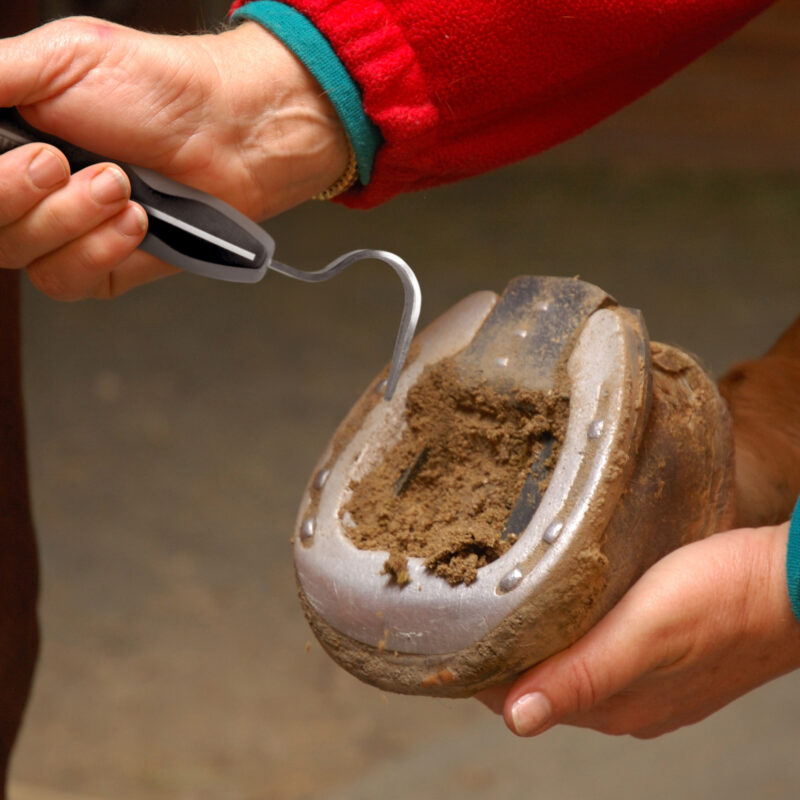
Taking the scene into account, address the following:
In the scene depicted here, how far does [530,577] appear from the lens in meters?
0.73

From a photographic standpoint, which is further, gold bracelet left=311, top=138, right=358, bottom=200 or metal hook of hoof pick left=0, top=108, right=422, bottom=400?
gold bracelet left=311, top=138, right=358, bottom=200

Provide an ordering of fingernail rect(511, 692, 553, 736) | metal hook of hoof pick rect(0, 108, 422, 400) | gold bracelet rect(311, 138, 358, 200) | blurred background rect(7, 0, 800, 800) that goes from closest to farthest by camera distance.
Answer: fingernail rect(511, 692, 553, 736) < metal hook of hoof pick rect(0, 108, 422, 400) < gold bracelet rect(311, 138, 358, 200) < blurred background rect(7, 0, 800, 800)

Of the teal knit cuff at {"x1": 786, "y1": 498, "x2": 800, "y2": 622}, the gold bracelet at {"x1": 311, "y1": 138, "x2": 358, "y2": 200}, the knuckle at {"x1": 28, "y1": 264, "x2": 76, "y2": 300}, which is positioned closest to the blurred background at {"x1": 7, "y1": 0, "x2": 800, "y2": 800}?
the gold bracelet at {"x1": 311, "y1": 138, "x2": 358, "y2": 200}

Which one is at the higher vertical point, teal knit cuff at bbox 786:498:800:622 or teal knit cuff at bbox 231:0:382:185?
teal knit cuff at bbox 231:0:382:185

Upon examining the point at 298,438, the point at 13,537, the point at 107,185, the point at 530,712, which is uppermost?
the point at 107,185

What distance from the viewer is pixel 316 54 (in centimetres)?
92

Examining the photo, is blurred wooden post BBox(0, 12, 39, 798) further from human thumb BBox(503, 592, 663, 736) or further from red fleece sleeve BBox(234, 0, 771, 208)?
human thumb BBox(503, 592, 663, 736)

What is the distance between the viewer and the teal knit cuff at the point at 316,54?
0.92 metres

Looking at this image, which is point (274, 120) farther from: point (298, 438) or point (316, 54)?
point (298, 438)

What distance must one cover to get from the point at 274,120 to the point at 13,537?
1.58 feet

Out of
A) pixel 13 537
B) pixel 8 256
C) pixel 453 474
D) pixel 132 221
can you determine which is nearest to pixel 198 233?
pixel 132 221

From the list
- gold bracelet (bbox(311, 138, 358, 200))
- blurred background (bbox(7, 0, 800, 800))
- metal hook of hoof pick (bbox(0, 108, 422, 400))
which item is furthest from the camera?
blurred background (bbox(7, 0, 800, 800))

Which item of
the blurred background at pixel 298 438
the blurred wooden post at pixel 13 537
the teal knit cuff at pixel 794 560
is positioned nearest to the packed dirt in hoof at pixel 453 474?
the teal knit cuff at pixel 794 560

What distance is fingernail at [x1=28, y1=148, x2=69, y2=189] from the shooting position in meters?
0.80
